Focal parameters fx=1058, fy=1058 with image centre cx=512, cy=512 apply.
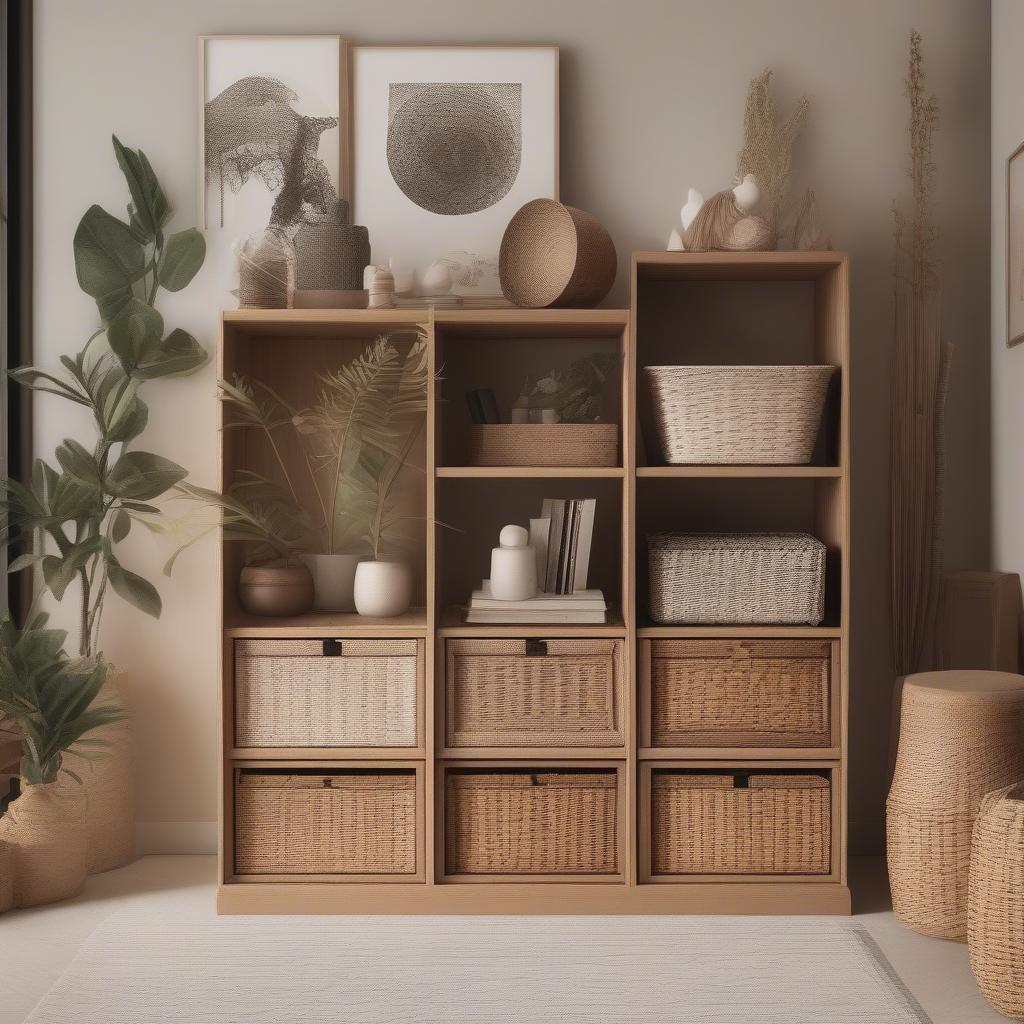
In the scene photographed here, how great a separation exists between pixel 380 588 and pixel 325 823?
0.62 meters

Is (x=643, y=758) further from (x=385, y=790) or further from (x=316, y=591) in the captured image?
(x=316, y=591)

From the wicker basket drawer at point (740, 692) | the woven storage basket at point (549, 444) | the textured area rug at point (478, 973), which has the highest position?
the woven storage basket at point (549, 444)

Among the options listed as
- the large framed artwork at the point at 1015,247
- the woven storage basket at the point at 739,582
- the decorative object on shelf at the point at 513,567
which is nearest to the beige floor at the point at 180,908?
the woven storage basket at the point at 739,582

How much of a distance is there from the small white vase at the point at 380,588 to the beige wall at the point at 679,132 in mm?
649

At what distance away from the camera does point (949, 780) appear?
2.48 m

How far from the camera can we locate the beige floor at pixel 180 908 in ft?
7.43

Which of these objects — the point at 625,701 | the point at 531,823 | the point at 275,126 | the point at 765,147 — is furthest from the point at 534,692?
the point at 275,126

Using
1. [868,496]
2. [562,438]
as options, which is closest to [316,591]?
[562,438]

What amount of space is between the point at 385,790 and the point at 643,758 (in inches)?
26.4

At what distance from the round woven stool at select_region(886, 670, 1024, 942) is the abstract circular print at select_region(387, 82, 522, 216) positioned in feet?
5.91

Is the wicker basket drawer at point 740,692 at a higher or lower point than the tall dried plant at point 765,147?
lower

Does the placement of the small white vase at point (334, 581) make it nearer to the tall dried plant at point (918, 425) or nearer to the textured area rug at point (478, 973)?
the textured area rug at point (478, 973)

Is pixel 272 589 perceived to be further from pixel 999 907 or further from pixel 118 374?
pixel 999 907

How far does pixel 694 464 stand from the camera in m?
2.73
